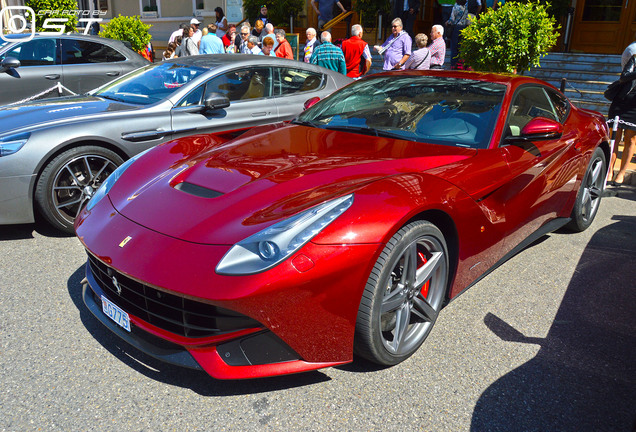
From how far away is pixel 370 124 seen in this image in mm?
3494

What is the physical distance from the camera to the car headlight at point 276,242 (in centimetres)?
216

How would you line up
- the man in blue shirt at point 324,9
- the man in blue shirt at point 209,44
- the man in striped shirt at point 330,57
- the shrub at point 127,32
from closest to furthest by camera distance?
the man in striped shirt at point 330,57
the man in blue shirt at point 209,44
the shrub at point 127,32
the man in blue shirt at point 324,9

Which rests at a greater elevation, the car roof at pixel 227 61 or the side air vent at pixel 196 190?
the car roof at pixel 227 61

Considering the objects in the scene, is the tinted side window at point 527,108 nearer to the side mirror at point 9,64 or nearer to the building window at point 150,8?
the side mirror at point 9,64

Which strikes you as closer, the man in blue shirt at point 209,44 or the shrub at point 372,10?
the man in blue shirt at point 209,44

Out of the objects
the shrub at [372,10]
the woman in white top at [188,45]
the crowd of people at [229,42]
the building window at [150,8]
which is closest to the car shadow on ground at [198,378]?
the crowd of people at [229,42]

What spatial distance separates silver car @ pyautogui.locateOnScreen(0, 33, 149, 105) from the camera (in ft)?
23.5

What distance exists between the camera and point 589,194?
184 inches

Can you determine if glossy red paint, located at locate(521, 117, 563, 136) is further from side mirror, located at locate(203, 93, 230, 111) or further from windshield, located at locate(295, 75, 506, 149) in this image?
side mirror, located at locate(203, 93, 230, 111)

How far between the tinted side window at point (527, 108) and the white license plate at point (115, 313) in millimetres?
2482

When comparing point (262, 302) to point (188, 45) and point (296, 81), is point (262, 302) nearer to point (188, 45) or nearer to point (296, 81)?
point (296, 81)

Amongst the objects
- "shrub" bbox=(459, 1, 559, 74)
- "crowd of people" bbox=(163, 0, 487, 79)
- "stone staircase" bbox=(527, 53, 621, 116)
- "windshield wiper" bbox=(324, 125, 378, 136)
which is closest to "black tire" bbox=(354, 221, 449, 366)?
"windshield wiper" bbox=(324, 125, 378, 136)

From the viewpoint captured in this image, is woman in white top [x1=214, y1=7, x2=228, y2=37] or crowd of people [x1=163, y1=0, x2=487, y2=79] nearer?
crowd of people [x1=163, y1=0, x2=487, y2=79]

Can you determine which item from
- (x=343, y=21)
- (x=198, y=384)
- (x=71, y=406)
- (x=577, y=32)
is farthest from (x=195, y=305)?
(x=343, y=21)
